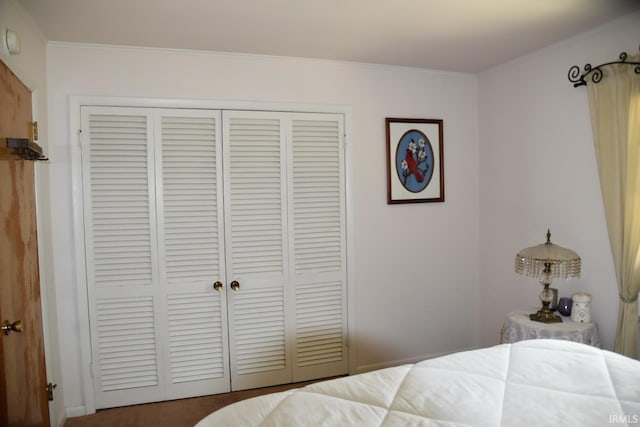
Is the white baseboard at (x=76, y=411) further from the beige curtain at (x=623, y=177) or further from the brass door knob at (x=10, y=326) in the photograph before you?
the beige curtain at (x=623, y=177)

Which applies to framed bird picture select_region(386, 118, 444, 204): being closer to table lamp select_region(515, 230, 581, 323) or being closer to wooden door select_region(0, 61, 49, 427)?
table lamp select_region(515, 230, 581, 323)

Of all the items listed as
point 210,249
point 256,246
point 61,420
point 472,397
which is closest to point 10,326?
point 61,420

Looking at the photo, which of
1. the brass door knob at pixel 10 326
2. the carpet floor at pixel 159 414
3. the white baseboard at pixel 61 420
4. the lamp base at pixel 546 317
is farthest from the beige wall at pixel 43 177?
the lamp base at pixel 546 317

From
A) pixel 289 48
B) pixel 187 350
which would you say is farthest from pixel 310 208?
pixel 187 350

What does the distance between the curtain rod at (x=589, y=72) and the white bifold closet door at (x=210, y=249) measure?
5.18 feet

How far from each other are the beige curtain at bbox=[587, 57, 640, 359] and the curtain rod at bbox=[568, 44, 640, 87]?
1.0 inches

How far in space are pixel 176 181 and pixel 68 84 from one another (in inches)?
35.0

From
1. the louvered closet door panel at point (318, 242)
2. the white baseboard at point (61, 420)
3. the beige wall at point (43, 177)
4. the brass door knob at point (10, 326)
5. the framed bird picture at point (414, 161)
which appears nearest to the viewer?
the brass door knob at point (10, 326)

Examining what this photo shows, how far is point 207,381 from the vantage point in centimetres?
299

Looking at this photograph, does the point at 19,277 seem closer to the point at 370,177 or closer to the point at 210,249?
the point at 210,249

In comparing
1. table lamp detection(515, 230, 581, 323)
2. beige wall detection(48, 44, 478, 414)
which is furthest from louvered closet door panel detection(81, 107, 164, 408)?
table lamp detection(515, 230, 581, 323)

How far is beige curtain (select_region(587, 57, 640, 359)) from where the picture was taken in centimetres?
233

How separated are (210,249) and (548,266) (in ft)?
7.23

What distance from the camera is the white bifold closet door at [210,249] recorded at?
110 inches
